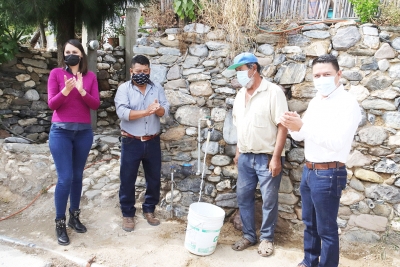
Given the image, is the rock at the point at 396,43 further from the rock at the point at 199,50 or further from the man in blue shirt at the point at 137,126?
the man in blue shirt at the point at 137,126

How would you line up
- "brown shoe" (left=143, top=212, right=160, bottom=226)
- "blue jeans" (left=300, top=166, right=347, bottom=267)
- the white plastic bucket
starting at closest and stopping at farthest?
"blue jeans" (left=300, top=166, right=347, bottom=267) → the white plastic bucket → "brown shoe" (left=143, top=212, right=160, bottom=226)

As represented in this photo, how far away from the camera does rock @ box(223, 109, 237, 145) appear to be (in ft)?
12.4

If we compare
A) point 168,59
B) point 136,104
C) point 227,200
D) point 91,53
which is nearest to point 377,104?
point 227,200

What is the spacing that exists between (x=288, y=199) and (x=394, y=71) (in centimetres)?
167

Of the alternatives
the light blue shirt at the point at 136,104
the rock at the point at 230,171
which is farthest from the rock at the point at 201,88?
the rock at the point at 230,171

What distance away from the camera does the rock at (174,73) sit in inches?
155

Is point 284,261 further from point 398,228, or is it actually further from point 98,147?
point 98,147

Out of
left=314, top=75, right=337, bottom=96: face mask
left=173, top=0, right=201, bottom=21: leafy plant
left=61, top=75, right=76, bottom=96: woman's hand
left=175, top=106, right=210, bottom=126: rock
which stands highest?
left=173, top=0, right=201, bottom=21: leafy plant

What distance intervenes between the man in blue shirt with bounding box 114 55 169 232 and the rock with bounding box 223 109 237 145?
71 centimetres

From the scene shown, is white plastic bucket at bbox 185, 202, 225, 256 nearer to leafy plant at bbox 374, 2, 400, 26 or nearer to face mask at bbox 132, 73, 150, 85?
face mask at bbox 132, 73, 150, 85

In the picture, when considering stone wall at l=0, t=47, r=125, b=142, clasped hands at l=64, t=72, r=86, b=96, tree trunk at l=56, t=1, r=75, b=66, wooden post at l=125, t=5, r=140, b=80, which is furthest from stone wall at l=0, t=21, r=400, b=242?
wooden post at l=125, t=5, r=140, b=80

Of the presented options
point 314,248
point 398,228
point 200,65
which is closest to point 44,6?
point 200,65

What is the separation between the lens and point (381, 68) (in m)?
3.35

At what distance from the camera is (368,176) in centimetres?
342
